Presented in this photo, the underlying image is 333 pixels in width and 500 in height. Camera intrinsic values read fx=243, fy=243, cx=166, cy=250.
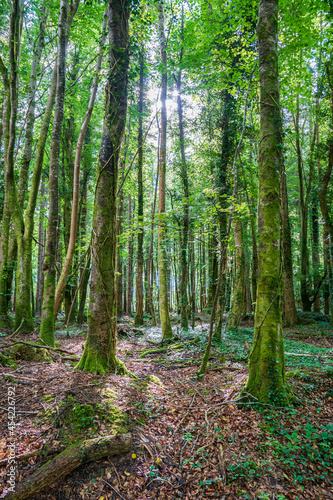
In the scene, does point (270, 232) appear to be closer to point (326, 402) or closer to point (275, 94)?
point (275, 94)

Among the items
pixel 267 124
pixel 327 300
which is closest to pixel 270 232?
pixel 267 124

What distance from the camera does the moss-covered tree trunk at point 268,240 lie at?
13.0ft

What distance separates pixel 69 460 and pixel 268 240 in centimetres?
405

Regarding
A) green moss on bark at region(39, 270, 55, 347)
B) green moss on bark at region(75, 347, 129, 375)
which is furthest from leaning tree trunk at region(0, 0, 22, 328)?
green moss on bark at region(75, 347, 129, 375)

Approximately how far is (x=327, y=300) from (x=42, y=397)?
16.9 meters

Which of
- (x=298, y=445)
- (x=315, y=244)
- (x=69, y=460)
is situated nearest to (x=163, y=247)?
(x=298, y=445)

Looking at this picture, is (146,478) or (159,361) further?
(159,361)

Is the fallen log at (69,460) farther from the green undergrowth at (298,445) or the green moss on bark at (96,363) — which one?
the green undergrowth at (298,445)

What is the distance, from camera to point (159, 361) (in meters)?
7.02

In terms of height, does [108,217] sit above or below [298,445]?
above

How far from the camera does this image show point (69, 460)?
255 centimetres

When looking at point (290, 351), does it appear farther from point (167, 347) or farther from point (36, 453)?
point (36, 453)

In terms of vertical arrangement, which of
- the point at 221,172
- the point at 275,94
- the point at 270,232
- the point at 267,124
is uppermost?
the point at 221,172

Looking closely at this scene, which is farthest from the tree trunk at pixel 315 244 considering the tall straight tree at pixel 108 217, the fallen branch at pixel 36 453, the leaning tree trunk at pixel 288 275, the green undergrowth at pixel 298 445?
the fallen branch at pixel 36 453
